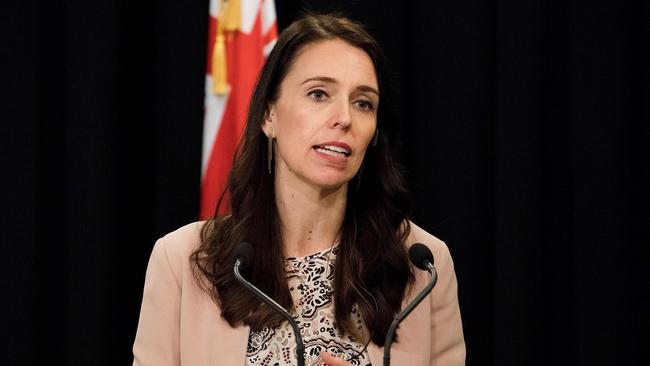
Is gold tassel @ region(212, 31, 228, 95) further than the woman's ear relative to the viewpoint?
Yes

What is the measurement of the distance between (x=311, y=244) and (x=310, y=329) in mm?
218

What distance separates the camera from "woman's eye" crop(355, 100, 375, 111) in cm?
187

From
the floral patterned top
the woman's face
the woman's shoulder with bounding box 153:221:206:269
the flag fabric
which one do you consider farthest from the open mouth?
the flag fabric

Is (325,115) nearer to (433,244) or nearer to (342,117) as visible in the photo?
(342,117)

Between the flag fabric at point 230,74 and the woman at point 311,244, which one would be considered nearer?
the woman at point 311,244

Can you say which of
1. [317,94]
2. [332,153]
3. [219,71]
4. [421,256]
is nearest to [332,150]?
[332,153]

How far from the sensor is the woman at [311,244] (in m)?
1.77

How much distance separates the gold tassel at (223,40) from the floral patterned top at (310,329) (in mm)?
980

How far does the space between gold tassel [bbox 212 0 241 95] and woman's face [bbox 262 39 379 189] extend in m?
0.78

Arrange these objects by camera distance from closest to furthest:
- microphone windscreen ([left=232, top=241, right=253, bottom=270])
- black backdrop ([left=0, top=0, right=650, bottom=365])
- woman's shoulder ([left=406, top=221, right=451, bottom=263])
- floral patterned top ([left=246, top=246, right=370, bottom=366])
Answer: microphone windscreen ([left=232, top=241, right=253, bottom=270])
floral patterned top ([left=246, top=246, right=370, bottom=366])
woman's shoulder ([left=406, top=221, right=451, bottom=263])
black backdrop ([left=0, top=0, right=650, bottom=365])

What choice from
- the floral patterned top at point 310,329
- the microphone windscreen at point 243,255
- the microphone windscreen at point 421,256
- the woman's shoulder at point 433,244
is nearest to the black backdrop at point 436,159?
the woman's shoulder at point 433,244

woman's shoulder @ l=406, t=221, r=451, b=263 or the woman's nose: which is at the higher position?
the woman's nose

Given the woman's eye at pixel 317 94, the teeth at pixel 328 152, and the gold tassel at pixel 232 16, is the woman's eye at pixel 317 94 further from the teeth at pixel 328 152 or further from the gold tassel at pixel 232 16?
the gold tassel at pixel 232 16

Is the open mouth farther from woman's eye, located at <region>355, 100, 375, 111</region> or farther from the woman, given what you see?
woman's eye, located at <region>355, 100, 375, 111</region>
